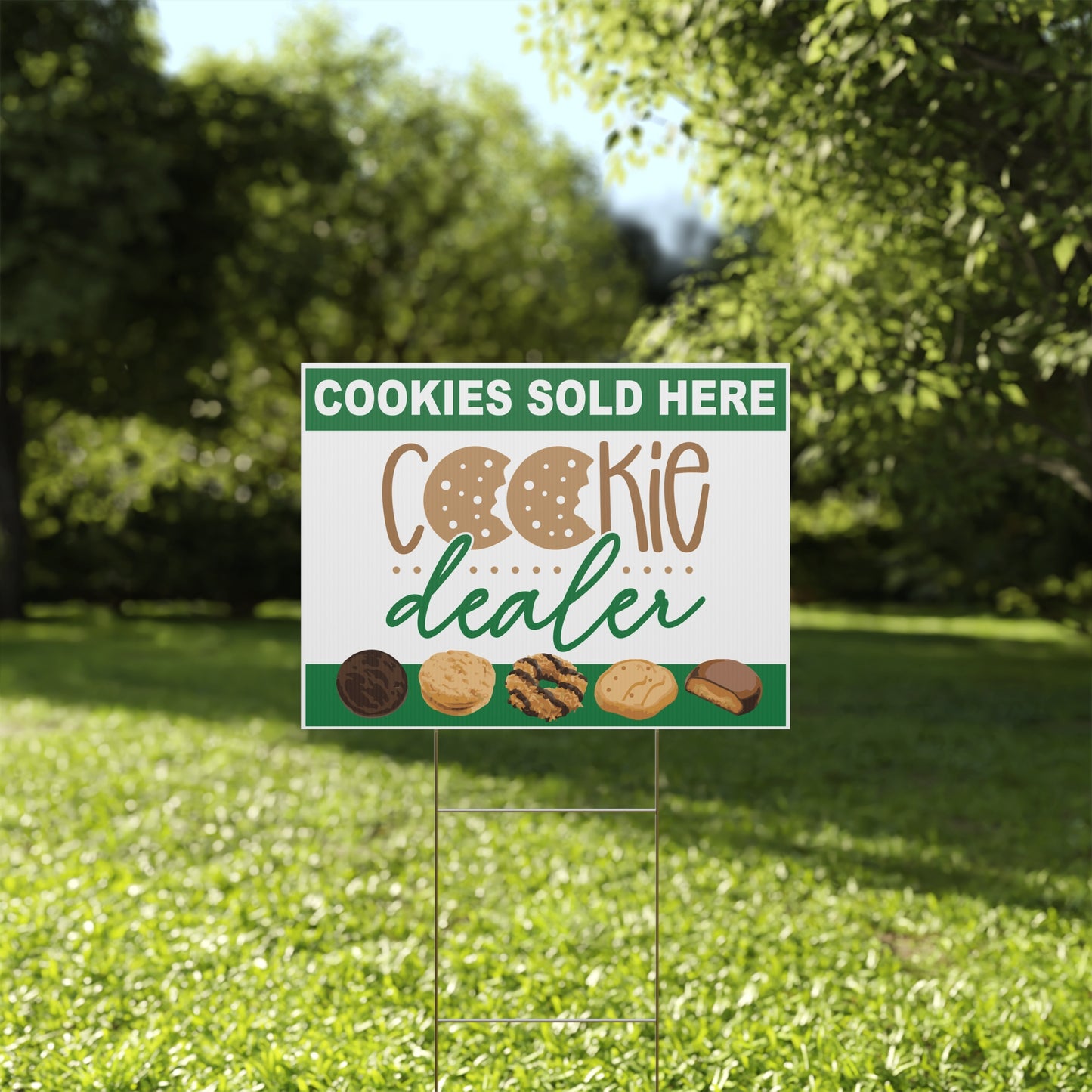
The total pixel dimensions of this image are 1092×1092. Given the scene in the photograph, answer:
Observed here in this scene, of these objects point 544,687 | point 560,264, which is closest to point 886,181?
point 544,687

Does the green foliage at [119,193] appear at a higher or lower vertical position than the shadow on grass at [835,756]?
higher

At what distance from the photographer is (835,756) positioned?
9203mm

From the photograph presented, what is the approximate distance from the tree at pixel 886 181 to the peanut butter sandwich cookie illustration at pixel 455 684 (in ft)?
10.3

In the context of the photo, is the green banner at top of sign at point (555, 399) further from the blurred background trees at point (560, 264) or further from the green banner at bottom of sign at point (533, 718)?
the blurred background trees at point (560, 264)

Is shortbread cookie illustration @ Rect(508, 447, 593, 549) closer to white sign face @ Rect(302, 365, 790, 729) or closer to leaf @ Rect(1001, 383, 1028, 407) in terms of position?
white sign face @ Rect(302, 365, 790, 729)

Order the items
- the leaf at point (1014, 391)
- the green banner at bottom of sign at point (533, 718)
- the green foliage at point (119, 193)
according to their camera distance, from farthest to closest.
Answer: the green foliage at point (119, 193) < the leaf at point (1014, 391) < the green banner at bottom of sign at point (533, 718)

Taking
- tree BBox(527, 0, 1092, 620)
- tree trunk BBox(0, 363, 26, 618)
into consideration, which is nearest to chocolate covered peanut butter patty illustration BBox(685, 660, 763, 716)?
tree BBox(527, 0, 1092, 620)

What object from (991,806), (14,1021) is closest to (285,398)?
(991,806)

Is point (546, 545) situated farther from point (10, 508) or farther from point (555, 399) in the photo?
point (10, 508)

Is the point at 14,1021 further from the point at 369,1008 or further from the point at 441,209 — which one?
the point at 441,209

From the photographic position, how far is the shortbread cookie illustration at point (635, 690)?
3.36 meters

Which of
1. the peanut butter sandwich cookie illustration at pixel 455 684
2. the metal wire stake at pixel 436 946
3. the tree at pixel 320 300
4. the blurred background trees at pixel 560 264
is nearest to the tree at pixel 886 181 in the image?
the blurred background trees at pixel 560 264

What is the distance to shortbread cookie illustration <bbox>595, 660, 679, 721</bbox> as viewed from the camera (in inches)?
132

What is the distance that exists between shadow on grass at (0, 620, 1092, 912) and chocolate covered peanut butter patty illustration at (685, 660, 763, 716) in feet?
10.2
